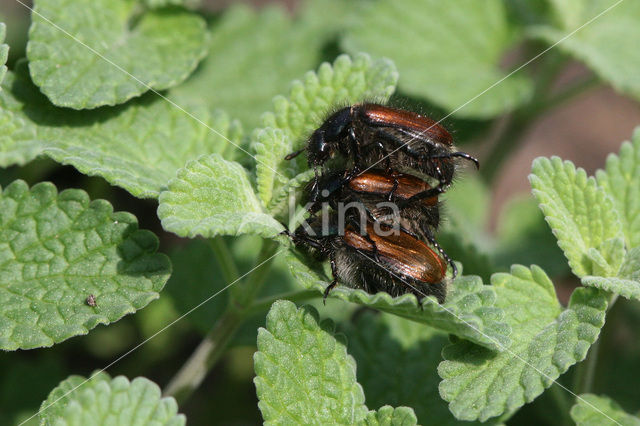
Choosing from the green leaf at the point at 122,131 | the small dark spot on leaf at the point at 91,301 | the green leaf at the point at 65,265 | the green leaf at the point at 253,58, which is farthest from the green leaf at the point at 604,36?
the small dark spot on leaf at the point at 91,301

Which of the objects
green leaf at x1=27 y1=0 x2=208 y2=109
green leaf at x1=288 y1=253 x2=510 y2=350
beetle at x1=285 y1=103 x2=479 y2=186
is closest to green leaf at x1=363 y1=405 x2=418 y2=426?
green leaf at x1=288 y1=253 x2=510 y2=350

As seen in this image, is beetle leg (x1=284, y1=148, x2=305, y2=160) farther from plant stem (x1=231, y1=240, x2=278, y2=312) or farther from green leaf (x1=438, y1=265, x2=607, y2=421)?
green leaf (x1=438, y1=265, x2=607, y2=421)

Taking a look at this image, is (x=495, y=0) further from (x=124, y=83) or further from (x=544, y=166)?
(x=124, y=83)

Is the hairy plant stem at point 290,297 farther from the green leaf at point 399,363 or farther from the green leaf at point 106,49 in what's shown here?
the green leaf at point 106,49

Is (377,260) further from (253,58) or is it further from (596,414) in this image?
(253,58)

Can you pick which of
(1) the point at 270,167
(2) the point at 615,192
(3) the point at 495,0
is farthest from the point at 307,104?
(3) the point at 495,0

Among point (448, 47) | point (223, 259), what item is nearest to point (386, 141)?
point (223, 259)
